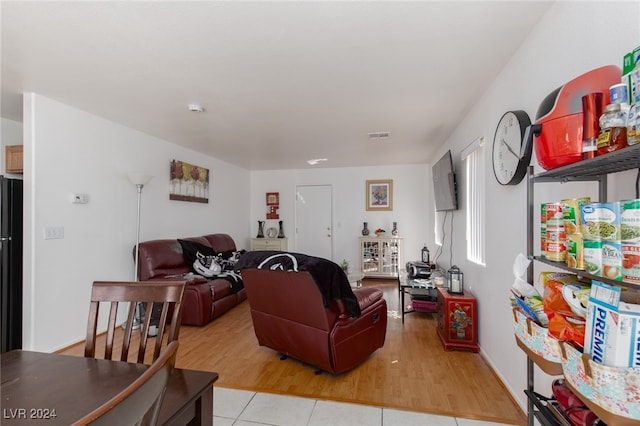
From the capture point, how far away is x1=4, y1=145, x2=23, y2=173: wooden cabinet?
294 cm

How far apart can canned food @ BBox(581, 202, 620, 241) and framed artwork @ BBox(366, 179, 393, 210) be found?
17.3 feet

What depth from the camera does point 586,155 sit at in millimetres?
866

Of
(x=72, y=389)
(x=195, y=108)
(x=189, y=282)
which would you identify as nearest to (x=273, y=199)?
(x=189, y=282)

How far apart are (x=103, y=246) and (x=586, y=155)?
162 inches

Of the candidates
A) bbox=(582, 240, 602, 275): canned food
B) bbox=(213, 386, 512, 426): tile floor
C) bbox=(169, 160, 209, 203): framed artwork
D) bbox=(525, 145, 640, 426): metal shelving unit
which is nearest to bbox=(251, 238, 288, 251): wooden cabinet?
bbox=(169, 160, 209, 203): framed artwork

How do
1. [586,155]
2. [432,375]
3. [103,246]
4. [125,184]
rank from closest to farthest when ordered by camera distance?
[586,155] → [432,375] → [103,246] → [125,184]

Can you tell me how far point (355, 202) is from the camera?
6277 mm

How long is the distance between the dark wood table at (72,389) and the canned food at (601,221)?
1.27 m

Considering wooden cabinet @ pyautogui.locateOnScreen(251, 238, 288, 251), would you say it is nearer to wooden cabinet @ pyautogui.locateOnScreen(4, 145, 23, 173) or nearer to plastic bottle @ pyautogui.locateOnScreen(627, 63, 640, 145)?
wooden cabinet @ pyautogui.locateOnScreen(4, 145, 23, 173)

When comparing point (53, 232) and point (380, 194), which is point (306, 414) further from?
point (380, 194)

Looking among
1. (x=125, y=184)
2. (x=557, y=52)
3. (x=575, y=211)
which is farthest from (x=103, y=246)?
(x=557, y=52)

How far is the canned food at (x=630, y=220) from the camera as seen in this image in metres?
0.69

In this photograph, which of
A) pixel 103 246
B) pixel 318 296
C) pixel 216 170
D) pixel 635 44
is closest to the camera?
pixel 635 44

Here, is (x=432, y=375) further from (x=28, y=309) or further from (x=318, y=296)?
(x=28, y=309)
